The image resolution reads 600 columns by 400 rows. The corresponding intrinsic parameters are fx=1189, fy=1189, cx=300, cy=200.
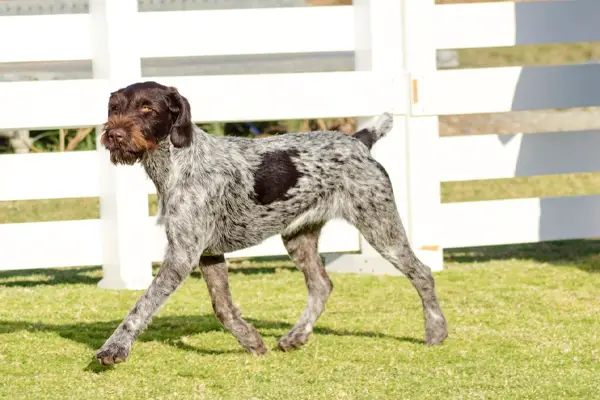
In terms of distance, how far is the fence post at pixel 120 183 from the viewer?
27.8 ft

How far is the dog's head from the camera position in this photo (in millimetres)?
5617

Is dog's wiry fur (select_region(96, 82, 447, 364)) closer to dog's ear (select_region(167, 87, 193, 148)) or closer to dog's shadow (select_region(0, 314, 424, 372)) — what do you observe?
dog's ear (select_region(167, 87, 193, 148))

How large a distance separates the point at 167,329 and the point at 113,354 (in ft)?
5.37

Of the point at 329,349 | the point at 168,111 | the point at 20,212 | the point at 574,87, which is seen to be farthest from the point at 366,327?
the point at 20,212

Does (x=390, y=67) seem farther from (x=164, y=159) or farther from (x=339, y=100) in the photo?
(x=164, y=159)

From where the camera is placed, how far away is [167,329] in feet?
23.1

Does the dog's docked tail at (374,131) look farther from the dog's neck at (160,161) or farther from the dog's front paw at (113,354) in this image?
the dog's front paw at (113,354)

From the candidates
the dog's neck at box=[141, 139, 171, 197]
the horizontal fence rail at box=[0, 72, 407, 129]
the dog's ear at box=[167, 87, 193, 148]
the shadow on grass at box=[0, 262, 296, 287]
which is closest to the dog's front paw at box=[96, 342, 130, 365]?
the dog's neck at box=[141, 139, 171, 197]

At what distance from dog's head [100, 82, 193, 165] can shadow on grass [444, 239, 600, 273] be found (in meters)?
4.53

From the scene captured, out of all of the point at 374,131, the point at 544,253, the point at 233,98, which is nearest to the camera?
the point at 374,131

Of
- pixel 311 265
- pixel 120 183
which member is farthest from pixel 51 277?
pixel 311 265

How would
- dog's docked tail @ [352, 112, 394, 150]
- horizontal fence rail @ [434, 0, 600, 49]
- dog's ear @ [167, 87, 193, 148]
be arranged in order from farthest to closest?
horizontal fence rail @ [434, 0, 600, 49] → dog's docked tail @ [352, 112, 394, 150] → dog's ear @ [167, 87, 193, 148]

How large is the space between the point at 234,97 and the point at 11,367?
10.7 feet

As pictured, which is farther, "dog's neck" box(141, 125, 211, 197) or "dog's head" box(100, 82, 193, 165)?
"dog's neck" box(141, 125, 211, 197)
